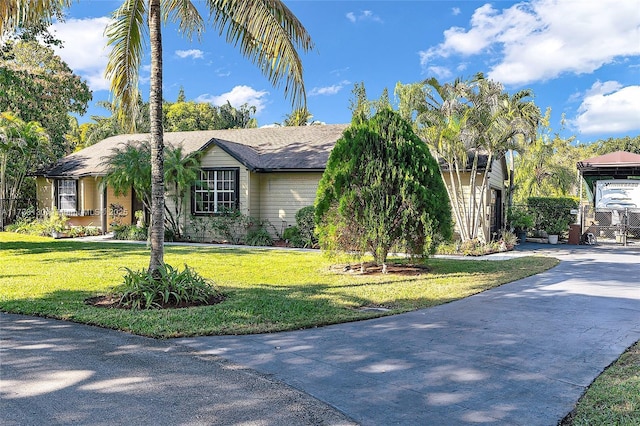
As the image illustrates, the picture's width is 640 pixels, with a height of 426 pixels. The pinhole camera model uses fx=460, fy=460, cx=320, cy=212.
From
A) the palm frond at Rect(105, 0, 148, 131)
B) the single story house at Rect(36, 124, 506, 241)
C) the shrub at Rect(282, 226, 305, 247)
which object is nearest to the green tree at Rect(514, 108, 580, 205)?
the single story house at Rect(36, 124, 506, 241)

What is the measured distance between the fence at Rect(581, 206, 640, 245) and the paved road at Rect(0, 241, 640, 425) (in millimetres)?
15521

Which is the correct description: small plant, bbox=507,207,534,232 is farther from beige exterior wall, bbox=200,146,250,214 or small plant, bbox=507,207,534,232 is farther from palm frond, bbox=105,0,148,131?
palm frond, bbox=105,0,148,131

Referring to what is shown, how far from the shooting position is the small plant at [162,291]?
22.7 ft

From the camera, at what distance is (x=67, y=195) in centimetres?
2200

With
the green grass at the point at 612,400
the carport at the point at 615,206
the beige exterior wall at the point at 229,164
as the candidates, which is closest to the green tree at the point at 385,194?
the green grass at the point at 612,400

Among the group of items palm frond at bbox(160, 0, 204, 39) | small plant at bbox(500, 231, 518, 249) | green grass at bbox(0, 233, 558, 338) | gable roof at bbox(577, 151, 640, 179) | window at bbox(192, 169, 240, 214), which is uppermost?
palm frond at bbox(160, 0, 204, 39)

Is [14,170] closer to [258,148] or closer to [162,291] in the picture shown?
[258,148]

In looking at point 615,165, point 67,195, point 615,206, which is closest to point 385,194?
point 615,165

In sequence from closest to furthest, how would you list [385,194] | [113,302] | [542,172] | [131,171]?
[113,302], [385,194], [131,171], [542,172]

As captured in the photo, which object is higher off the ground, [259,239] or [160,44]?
[160,44]

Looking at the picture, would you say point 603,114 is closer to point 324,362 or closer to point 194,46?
point 194,46

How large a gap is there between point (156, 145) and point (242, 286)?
302 centimetres

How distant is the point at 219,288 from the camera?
27.6 ft

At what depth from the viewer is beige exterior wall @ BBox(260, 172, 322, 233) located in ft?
59.4
